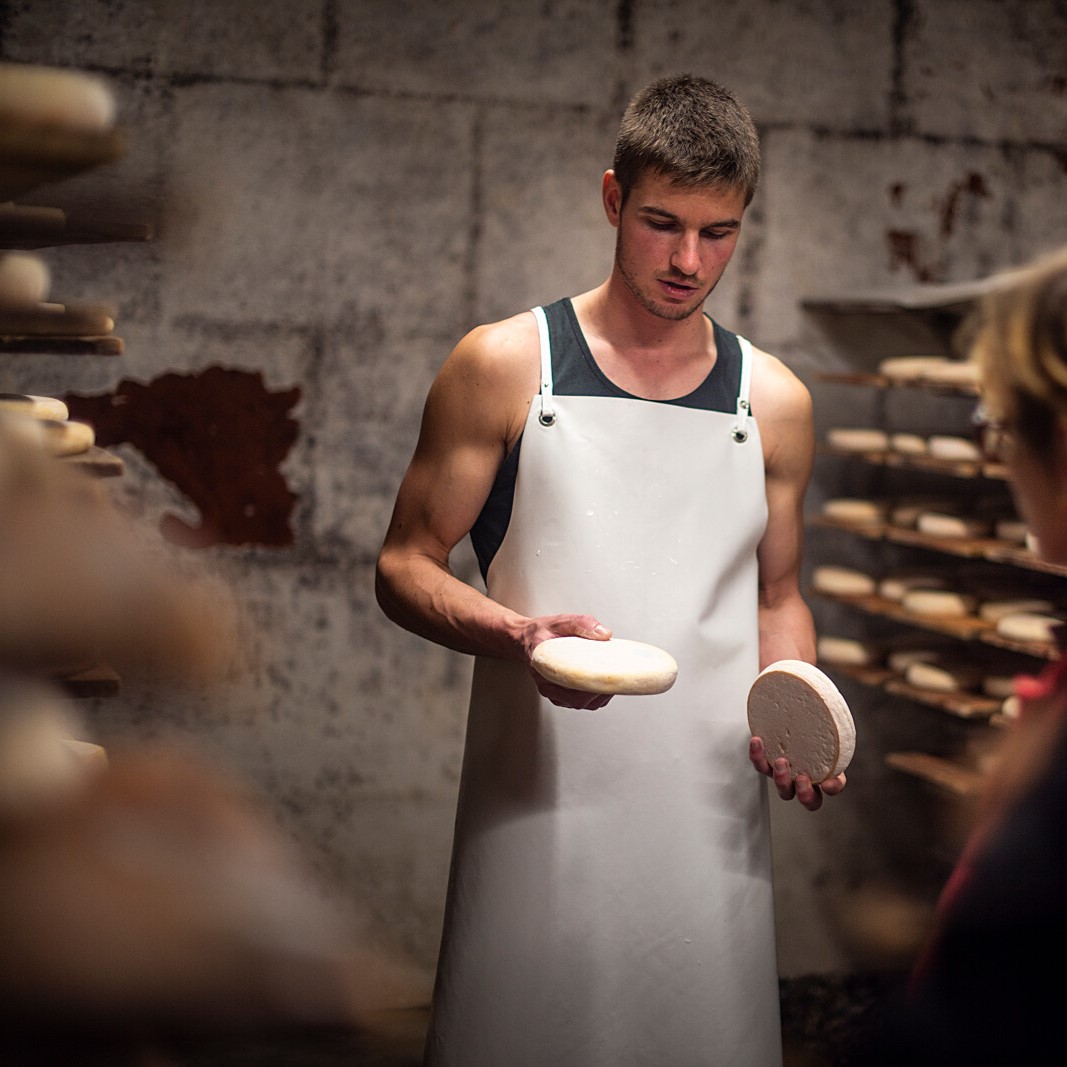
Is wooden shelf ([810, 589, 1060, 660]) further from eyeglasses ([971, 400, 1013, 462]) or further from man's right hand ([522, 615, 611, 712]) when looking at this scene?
man's right hand ([522, 615, 611, 712])

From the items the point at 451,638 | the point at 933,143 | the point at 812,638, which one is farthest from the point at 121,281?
the point at 933,143

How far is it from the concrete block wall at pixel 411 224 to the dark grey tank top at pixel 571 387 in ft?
4.10

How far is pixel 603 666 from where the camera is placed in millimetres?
1552

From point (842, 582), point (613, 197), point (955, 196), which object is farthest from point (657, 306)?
point (955, 196)

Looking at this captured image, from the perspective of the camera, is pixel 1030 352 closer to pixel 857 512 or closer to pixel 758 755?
pixel 758 755

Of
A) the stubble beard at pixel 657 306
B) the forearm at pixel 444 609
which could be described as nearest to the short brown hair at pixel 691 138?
the stubble beard at pixel 657 306

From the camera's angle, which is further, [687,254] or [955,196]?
[955,196]

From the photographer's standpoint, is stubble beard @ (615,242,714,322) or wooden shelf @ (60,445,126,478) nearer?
wooden shelf @ (60,445,126,478)

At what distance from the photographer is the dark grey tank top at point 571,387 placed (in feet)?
6.06

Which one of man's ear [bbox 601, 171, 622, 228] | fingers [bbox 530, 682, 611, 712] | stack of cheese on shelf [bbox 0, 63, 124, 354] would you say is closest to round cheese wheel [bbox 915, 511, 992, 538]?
man's ear [bbox 601, 171, 622, 228]

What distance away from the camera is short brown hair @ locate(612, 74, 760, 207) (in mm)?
1714

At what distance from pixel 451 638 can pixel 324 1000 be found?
4.29ft

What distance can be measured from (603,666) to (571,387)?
50 centimetres

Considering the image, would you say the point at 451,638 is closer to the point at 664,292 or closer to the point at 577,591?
the point at 577,591
